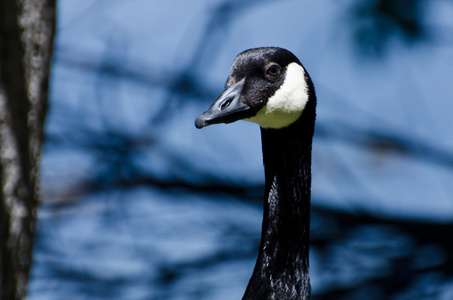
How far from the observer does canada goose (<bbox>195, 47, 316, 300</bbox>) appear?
1907mm

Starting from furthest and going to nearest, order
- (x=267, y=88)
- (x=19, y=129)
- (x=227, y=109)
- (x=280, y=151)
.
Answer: (x=280, y=151) < (x=267, y=88) < (x=227, y=109) < (x=19, y=129)

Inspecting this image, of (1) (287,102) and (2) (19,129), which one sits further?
(1) (287,102)

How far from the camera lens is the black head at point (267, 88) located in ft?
6.09

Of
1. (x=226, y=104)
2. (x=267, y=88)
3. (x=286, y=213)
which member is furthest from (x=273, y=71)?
(x=286, y=213)

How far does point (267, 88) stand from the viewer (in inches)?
75.0

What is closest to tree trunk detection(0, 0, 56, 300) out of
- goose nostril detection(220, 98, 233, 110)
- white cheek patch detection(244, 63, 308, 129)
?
goose nostril detection(220, 98, 233, 110)

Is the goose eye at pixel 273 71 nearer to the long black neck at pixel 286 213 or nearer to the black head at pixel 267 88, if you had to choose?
the black head at pixel 267 88

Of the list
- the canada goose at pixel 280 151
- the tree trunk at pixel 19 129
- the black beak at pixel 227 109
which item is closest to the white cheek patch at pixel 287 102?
the canada goose at pixel 280 151

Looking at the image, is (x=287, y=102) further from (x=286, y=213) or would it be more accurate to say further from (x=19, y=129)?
(x=19, y=129)

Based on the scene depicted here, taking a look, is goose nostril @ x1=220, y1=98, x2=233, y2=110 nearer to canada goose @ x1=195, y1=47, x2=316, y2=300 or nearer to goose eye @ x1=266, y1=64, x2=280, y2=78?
canada goose @ x1=195, y1=47, x2=316, y2=300

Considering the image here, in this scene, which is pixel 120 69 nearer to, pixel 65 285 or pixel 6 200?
pixel 65 285

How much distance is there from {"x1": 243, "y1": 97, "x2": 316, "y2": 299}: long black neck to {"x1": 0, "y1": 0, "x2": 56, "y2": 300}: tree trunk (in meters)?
0.93

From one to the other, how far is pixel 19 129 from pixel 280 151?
1.03 m

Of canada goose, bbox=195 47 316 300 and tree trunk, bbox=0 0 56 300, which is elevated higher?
canada goose, bbox=195 47 316 300
